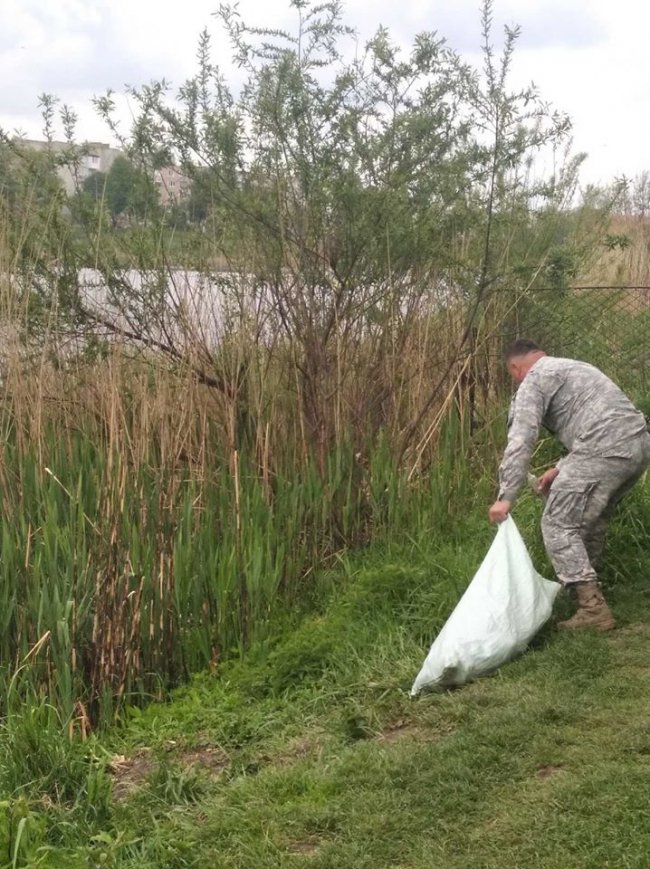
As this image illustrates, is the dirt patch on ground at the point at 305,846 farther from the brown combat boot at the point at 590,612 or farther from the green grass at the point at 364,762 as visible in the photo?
the brown combat boot at the point at 590,612

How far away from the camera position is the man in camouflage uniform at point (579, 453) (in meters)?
5.40

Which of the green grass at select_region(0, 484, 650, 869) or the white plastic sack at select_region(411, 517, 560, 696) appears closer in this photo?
the green grass at select_region(0, 484, 650, 869)

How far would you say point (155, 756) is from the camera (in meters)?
4.35

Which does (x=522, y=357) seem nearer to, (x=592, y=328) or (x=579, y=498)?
(x=579, y=498)

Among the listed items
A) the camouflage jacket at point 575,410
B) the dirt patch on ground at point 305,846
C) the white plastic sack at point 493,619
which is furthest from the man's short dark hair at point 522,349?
the dirt patch on ground at point 305,846

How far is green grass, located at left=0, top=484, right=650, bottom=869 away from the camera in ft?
11.5

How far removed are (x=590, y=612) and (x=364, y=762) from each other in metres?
1.76

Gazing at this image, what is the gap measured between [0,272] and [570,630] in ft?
11.2

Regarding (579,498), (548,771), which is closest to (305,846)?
(548,771)

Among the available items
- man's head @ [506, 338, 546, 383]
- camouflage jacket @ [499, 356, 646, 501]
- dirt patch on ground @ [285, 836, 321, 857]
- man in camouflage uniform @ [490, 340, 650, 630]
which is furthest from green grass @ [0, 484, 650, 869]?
man's head @ [506, 338, 546, 383]

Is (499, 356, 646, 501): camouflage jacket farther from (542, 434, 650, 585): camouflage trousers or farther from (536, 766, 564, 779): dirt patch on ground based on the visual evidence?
(536, 766, 564, 779): dirt patch on ground

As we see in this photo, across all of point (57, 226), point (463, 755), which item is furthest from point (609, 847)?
point (57, 226)

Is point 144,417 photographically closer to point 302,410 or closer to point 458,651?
point 302,410

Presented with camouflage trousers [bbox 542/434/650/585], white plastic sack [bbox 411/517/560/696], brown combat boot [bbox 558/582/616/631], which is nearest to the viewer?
white plastic sack [bbox 411/517/560/696]
